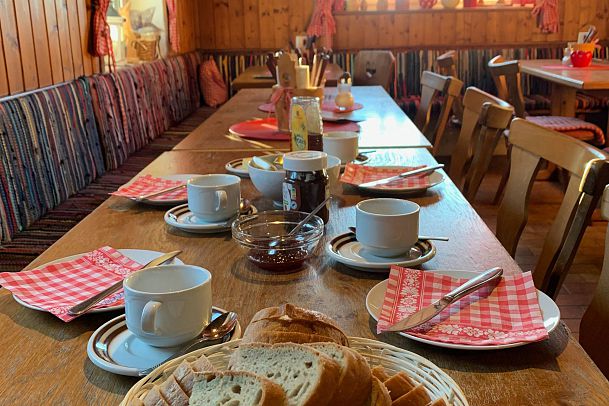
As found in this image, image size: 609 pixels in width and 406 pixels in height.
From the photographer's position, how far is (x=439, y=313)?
3.21 feet

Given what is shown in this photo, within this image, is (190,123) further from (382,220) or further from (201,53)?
(382,220)

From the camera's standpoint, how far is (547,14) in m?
6.15

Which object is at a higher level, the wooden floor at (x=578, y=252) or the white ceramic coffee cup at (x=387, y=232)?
the white ceramic coffee cup at (x=387, y=232)

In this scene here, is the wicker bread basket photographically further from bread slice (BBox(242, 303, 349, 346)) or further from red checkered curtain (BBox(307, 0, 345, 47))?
red checkered curtain (BBox(307, 0, 345, 47))

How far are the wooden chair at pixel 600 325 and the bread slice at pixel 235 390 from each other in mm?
826

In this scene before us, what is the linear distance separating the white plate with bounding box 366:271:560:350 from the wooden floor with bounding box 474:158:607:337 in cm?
143

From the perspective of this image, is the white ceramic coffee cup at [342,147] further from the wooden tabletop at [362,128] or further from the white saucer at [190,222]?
the white saucer at [190,222]

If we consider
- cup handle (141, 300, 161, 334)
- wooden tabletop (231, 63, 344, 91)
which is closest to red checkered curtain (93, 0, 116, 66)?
wooden tabletop (231, 63, 344, 91)

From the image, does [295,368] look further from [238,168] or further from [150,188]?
[238,168]

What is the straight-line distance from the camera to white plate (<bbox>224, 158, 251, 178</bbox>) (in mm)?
1904

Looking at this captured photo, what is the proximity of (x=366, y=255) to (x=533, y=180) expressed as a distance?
29.9 inches

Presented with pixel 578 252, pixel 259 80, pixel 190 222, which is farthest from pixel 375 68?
pixel 190 222

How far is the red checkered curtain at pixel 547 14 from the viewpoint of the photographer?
6.14 metres

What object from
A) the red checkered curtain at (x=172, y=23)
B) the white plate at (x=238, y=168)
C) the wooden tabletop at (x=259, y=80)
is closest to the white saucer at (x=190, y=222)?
the white plate at (x=238, y=168)
